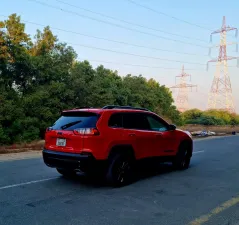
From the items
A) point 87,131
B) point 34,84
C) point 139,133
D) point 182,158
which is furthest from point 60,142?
point 34,84

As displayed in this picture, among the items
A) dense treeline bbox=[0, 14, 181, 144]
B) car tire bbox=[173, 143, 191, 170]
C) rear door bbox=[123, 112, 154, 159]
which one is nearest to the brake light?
rear door bbox=[123, 112, 154, 159]

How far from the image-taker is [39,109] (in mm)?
20344

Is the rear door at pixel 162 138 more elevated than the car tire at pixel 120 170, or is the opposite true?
the rear door at pixel 162 138

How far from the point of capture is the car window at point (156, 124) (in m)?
8.10

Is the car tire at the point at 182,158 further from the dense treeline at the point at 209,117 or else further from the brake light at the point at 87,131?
the dense treeline at the point at 209,117

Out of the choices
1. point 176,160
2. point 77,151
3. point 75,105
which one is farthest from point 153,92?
point 77,151

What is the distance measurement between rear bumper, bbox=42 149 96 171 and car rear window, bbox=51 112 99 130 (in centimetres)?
61

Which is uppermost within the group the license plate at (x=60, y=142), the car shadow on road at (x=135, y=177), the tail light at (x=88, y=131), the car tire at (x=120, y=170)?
the tail light at (x=88, y=131)

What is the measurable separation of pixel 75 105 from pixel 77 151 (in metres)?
16.9

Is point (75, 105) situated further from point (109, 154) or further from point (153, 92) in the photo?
point (153, 92)

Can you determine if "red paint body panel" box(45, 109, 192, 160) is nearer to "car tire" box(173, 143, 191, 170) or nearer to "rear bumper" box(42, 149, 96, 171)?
"rear bumper" box(42, 149, 96, 171)

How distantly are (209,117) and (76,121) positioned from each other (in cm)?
5198

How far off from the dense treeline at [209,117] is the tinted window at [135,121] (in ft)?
152

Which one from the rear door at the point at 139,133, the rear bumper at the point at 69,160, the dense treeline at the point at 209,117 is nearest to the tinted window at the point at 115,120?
the rear door at the point at 139,133
